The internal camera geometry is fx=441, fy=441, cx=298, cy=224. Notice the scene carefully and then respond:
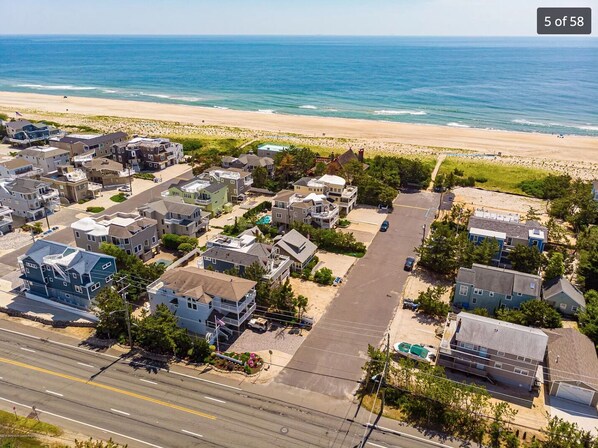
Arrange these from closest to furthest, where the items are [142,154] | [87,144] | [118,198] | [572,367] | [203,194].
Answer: [572,367] < [203,194] < [118,198] < [87,144] < [142,154]

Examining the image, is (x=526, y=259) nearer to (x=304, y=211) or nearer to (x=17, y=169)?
(x=304, y=211)

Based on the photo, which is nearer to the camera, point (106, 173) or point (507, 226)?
point (507, 226)

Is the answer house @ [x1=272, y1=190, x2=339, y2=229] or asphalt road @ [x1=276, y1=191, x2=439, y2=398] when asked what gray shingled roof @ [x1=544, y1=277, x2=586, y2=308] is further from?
house @ [x1=272, y1=190, x2=339, y2=229]

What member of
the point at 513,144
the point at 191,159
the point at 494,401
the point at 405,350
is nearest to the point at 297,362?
the point at 405,350

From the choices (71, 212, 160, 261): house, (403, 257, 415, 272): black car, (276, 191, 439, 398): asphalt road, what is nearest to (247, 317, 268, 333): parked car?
(276, 191, 439, 398): asphalt road

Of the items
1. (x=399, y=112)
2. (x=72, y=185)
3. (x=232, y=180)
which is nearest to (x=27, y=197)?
(x=72, y=185)

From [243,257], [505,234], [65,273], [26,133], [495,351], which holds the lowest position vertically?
[495,351]
